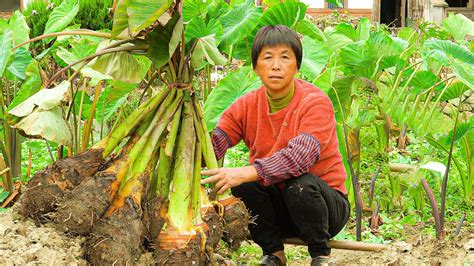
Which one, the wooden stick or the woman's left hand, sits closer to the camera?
the woman's left hand

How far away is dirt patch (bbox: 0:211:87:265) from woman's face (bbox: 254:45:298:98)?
89 cm

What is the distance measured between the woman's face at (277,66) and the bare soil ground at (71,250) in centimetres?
71

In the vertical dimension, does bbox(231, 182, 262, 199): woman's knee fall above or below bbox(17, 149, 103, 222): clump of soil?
below

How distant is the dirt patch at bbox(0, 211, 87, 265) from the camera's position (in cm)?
247

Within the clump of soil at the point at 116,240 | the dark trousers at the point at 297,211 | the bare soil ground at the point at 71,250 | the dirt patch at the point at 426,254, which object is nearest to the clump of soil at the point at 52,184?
the bare soil ground at the point at 71,250

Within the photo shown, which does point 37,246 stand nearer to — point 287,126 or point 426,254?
point 287,126

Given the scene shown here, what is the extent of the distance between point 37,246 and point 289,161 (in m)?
0.91

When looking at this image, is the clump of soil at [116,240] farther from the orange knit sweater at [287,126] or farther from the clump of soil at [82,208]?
the orange knit sweater at [287,126]

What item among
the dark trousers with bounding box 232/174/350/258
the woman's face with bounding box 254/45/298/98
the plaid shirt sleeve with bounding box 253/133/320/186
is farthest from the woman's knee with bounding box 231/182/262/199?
the woman's face with bounding box 254/45/298/98

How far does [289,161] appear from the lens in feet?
9.32

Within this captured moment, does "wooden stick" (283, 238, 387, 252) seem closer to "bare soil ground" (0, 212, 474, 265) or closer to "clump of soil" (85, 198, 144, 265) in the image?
"bare soil ground" (0, 212, 474, 265)

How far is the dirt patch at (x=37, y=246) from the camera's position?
2473 mm

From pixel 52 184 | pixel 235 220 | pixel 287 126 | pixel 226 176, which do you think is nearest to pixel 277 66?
pixel 287 126

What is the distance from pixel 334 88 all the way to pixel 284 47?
85cm
